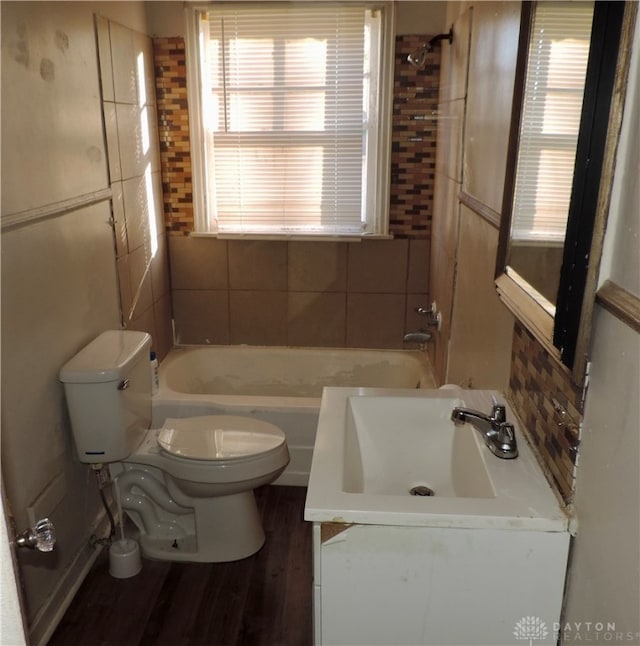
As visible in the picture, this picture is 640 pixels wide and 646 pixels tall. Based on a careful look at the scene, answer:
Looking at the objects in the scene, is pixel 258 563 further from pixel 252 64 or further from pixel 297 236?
pixel 252 64

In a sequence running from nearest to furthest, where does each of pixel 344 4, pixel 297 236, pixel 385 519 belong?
pixel 385 519 → pixel 344 4 → pixel 297 236

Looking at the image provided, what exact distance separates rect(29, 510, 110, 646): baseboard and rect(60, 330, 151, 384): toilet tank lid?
2.19 feet

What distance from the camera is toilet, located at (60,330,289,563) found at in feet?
7.02

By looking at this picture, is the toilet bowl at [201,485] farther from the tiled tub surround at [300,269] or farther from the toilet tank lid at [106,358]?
the tiled tub surround at [300,269]

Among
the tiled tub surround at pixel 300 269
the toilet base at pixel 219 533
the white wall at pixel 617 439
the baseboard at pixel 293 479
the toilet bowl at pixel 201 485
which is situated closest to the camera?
the white wall at pixel 617 439

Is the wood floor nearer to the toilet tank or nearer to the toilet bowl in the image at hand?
the toilet bowl

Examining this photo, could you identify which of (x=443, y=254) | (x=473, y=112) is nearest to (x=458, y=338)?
(x=443, y=254)

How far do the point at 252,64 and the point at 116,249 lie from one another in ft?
3.96

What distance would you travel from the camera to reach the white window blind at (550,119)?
44.6 inches

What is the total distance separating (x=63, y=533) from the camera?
7.11 ft

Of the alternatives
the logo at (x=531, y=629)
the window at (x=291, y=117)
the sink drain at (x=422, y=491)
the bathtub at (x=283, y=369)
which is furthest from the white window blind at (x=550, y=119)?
the bathtub at (x=283, y=369)

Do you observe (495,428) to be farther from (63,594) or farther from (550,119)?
(63,594)

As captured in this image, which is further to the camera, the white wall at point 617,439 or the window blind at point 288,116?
the window blind at point 288,116

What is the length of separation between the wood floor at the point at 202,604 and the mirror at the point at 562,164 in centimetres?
132
